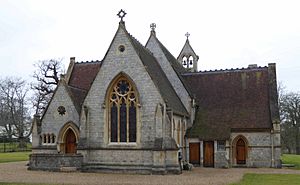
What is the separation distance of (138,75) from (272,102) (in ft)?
42.2

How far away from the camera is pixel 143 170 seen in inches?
1035

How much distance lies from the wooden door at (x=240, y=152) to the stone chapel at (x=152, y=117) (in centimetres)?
8

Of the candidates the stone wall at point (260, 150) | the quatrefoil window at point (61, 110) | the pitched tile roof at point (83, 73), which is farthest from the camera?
the pitched tile roof at point (83, 73)

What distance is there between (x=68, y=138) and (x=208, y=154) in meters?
11.2

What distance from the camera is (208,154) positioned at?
3294cm

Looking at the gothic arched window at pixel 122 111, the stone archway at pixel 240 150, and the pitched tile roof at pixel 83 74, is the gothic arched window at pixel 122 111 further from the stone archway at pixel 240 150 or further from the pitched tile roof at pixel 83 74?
the stone archway at pixel 240 150

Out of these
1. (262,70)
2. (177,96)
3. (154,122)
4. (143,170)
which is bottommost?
(143,170)

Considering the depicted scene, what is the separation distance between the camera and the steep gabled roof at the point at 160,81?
28077 millimetres

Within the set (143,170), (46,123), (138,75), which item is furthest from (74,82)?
(143,170)

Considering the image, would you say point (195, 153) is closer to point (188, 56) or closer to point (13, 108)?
point (188, 56)

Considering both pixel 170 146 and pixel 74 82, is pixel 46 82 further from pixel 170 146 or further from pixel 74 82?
pixel 170 146

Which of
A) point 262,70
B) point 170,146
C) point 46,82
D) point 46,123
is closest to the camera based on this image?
point 170,146

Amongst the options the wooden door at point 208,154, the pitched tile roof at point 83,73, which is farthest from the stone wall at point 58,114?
the wooden door at point 208,154

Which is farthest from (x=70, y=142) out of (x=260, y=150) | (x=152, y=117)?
(x=260, y=150)
